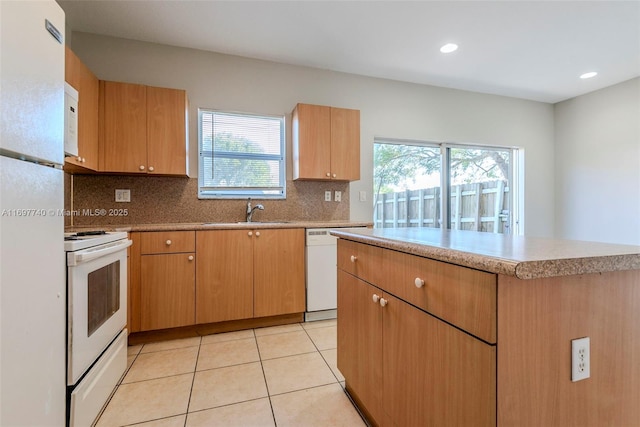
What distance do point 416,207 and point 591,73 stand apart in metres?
2.52

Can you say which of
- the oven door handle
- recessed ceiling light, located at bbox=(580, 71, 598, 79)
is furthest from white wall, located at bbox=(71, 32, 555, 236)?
the oven door handle

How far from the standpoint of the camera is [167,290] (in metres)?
2.22

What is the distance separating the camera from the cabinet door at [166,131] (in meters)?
2.41

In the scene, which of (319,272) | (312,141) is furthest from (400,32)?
(319,272)

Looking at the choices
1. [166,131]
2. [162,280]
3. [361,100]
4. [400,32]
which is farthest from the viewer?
[361,100]

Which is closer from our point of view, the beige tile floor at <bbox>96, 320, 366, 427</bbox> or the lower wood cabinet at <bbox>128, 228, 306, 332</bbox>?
the beige tile floor at <bbox>96, 320, 366, 427</bbox>

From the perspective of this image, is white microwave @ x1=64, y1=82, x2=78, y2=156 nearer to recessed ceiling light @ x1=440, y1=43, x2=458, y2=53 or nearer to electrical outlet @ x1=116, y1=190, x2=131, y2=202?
electrical outlet @ x1=116, y1=190, x2=131, y2=202

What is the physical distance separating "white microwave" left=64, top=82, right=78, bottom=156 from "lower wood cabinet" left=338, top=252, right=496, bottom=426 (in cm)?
180

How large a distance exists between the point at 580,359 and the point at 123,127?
9.87 ft

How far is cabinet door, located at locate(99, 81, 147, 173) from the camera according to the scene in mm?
2311

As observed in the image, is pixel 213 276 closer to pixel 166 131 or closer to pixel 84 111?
pixel 166 131

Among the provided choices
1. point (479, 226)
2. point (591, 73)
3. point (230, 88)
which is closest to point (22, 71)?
point (230, 88)

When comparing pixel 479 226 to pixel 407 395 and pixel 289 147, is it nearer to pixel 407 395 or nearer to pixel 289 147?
pixel 289 147

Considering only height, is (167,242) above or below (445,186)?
below
